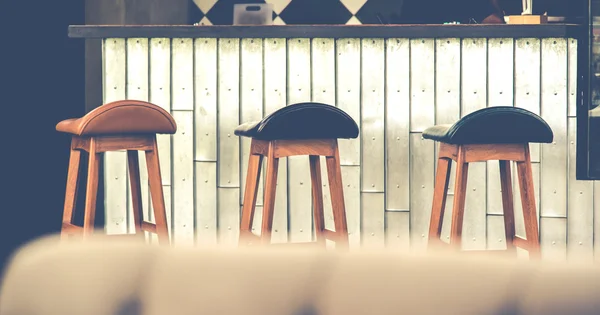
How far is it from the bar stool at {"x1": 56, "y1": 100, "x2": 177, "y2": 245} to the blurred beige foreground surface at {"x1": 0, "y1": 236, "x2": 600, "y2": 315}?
1.88 meters

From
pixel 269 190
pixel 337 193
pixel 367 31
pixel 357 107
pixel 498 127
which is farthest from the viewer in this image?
pixel 357 107

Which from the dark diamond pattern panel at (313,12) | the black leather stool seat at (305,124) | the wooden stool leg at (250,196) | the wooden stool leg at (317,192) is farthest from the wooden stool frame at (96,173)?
the dark diamond pattern panel at (313,12)

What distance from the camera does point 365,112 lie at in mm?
3404

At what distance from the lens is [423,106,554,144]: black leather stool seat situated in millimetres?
2514

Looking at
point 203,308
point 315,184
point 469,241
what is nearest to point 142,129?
point 315,184

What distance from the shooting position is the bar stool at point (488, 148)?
252cm

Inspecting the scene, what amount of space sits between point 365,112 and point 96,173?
1214 mm

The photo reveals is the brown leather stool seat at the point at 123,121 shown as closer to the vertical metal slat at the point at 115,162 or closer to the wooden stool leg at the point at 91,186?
the wooden stool leg at the point at 91,186

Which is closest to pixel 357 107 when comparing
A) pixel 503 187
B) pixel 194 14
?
pixel 503 187

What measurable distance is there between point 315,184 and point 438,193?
467 mm

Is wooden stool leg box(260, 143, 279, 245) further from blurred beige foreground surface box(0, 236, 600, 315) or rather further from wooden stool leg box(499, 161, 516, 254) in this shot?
blurred beige foreground surface box(0, 236, 600, 315)

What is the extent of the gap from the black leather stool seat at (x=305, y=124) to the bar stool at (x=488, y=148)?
0.34m

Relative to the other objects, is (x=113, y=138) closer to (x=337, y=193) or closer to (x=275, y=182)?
(x=275, y=182)

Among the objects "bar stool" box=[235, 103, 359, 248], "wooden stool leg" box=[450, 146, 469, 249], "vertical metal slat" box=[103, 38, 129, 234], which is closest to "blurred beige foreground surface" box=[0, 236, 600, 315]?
"bar stool" box=[235, 103, 359, 248]
